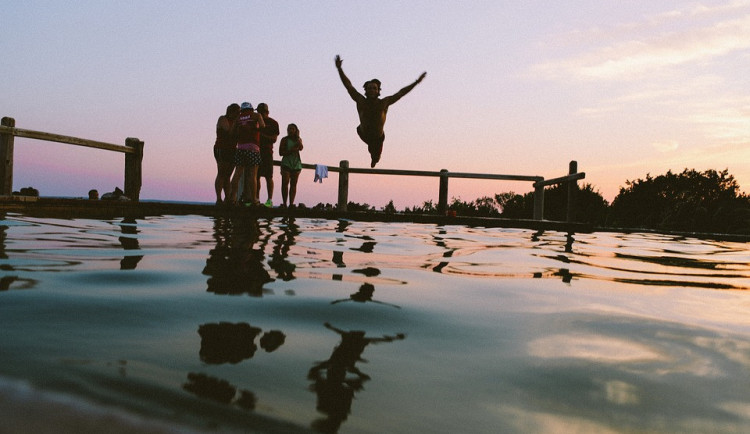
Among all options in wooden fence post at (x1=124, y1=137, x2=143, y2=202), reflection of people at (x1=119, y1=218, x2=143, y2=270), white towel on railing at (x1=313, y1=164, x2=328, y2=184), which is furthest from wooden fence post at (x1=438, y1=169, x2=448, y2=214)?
reflection of people at (x1=119, y1=218, x2=143, y2=270)

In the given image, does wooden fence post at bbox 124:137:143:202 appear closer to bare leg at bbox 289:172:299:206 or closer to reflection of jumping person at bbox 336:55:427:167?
bare leg at bbox 289:172:299:206

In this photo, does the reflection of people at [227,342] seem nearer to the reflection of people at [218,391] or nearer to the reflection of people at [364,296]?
the reflection of people at [218,391]

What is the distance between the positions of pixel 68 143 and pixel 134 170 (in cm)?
184

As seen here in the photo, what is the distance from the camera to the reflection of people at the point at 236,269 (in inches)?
88.0

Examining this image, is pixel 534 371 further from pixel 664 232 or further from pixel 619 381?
pixel 664 232

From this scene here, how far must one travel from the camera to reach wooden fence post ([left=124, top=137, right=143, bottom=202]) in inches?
450

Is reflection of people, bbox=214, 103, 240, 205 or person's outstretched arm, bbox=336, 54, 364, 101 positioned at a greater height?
person's outstretched arm, bbox=336, 54, 364, 101

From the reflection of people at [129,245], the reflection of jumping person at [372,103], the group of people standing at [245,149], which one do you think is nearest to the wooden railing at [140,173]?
the group of people standing at [245,149]

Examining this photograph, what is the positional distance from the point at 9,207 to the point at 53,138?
9.55 feet

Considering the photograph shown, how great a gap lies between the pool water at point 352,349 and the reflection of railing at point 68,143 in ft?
23.0

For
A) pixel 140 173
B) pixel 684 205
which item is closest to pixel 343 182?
pixel 140 173

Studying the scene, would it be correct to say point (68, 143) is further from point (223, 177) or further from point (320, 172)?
point (320, 172)

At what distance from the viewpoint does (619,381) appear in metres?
1.34

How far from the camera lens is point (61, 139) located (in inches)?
380
